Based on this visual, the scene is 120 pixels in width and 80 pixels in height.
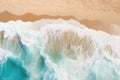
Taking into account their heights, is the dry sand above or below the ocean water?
above

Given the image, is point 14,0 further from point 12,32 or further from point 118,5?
point 118,5

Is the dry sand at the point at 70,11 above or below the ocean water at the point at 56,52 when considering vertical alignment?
above

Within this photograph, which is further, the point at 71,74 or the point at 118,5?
the point at 118,5

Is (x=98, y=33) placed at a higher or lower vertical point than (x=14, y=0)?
lower

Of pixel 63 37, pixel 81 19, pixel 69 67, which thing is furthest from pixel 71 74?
pixel 81 19

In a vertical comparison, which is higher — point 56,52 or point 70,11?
point 70,11

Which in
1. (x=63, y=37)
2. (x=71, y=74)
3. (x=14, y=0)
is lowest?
(x=71, y=74)

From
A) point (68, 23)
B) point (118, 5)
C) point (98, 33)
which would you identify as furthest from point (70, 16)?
point (118, 5)
